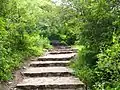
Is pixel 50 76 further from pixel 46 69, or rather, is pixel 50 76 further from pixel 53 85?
pixel 53 85

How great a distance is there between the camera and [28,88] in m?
6.50

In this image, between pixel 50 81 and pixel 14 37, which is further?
pixel 14 37

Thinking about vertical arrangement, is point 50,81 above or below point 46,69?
below

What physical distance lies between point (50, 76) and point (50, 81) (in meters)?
0.60

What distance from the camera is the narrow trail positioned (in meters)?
6.49

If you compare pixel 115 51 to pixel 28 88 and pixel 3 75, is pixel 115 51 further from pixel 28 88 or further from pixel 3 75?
pixel 3 75

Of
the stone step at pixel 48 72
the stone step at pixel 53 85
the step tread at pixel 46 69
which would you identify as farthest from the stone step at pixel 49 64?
the stone step at pixel 53 85

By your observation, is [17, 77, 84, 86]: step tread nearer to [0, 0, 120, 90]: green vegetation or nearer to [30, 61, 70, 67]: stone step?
[0, 0, 120, 90]: green vegetation

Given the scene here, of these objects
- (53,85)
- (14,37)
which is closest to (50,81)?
(53,85)

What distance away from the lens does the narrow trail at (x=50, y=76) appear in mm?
6488

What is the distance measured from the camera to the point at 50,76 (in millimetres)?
7449

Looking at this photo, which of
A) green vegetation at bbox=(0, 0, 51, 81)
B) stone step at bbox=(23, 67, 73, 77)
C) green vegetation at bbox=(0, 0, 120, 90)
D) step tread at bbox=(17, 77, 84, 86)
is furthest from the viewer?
stone step at bbox=(23, 67, 73, 77)

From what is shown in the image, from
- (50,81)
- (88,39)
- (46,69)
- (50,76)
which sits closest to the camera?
(50,81)

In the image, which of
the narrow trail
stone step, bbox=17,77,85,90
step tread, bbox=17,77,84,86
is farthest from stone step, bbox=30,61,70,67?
stone step, bbox=17,77,85,90
